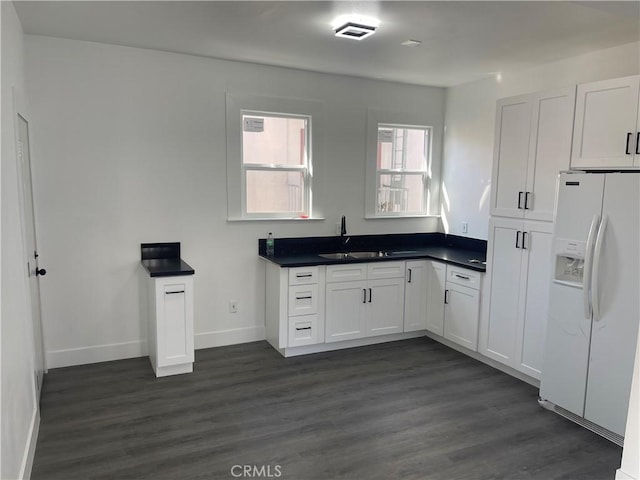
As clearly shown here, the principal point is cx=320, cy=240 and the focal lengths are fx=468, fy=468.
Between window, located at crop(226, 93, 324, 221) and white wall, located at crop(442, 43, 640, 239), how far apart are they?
Answer: 5.05ft

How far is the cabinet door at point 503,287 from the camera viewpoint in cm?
365

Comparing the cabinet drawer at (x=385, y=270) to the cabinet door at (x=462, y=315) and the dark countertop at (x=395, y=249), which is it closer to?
the dark countertop at (x=395, y=249)

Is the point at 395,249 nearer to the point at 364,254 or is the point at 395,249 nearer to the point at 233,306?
the point at 364,254

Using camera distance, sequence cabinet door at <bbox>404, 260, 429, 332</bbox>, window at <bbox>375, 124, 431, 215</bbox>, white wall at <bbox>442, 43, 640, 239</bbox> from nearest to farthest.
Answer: white wall at <bbox>442, 43, 640, 239</bbox> → cabinet door at <bbox>404, 260, 429, 332</bbox> → window at <bbox>375, 124, 431, 215</bbox>

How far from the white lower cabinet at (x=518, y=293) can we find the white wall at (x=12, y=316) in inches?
129

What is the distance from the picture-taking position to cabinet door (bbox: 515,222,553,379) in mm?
3418

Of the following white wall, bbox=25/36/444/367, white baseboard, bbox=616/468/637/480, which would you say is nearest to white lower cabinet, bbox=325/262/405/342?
white wall, bbox=25/36/444/367

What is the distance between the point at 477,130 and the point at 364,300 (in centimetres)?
212

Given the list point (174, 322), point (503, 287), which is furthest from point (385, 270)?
point (174, 322)

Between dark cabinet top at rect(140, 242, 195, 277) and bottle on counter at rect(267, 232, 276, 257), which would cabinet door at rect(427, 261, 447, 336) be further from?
dark cabinet top at rect(140, 242, 195, 277)

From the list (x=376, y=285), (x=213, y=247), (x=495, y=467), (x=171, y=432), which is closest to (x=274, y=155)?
(x=213, y=247)

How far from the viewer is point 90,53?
Answer: 3.72 meters

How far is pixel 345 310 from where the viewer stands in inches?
171

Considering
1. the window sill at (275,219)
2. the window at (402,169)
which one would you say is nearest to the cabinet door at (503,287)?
the window at (402,169)
